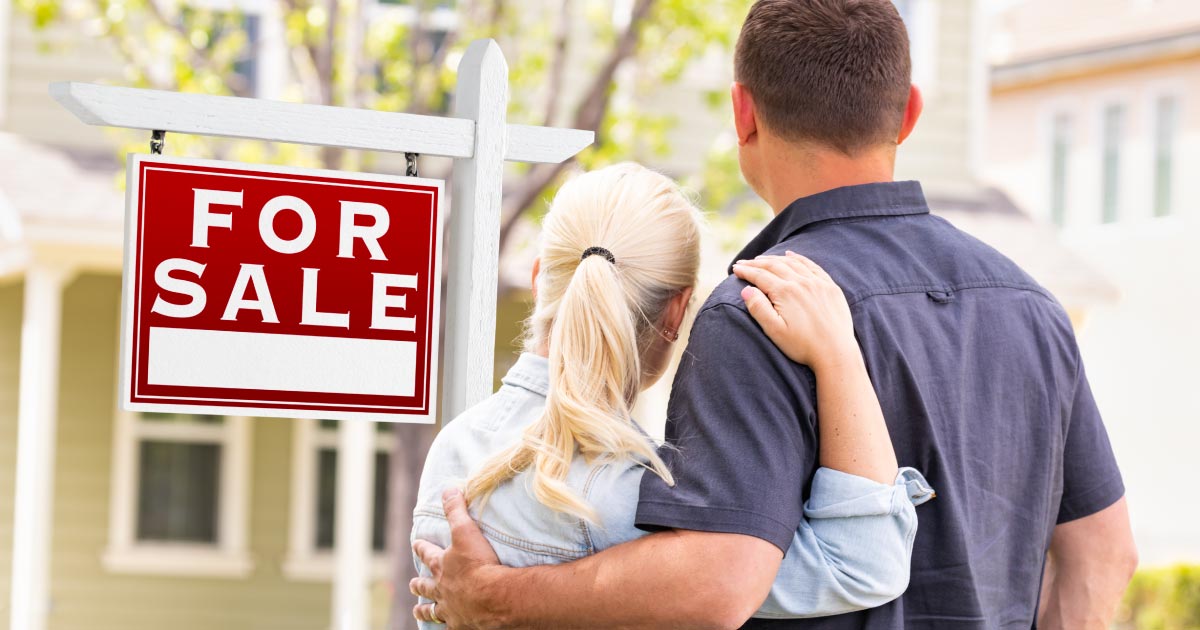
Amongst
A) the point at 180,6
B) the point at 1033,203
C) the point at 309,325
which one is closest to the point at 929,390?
the point at 309,325

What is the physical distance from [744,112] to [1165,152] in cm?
1597

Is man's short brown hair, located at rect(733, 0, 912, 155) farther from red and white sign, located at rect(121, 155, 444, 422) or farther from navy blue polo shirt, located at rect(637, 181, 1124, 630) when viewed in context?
red and white sign, located at rect(121, 155, 444, 422)

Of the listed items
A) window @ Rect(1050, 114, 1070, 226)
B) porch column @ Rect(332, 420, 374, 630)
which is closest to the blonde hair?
porch column @ Rect(332, 420, 374, 630)

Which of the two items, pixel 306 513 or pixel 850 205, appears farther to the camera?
pixel 306 513

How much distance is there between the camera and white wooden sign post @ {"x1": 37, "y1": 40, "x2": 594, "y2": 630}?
7.51 feet

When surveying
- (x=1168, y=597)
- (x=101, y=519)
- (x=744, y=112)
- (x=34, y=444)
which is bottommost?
(x=1168, y=597)

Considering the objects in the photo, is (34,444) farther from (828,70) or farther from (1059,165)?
(1059,165)

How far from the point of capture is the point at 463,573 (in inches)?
78.2

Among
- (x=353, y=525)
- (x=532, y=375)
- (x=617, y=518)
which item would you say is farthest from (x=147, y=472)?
(x=617, y=518)

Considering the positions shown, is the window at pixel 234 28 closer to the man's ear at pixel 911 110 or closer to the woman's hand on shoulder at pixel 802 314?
the man's ear at pixel 911 110

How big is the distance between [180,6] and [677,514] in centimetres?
664

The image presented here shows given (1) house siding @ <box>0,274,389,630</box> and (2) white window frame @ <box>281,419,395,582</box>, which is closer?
(1) house siding @ <box>0,274,389,630</box>

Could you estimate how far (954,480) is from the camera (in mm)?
1915

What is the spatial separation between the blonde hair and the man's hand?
5 centimetres
